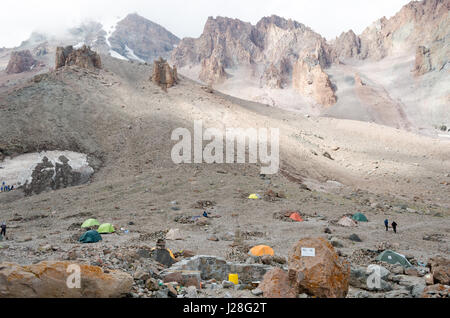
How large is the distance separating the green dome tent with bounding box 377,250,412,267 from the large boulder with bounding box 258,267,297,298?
5142mm

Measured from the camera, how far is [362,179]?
3191 cm

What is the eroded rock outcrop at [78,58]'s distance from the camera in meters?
47.8

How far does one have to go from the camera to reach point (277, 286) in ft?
19.9

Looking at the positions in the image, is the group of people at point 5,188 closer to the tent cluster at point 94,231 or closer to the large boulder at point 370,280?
the tent cluster at point 94,231

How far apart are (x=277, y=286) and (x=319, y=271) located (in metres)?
0.88

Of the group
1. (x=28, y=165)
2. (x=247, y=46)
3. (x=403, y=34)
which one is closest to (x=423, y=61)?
(x=403, y=34)

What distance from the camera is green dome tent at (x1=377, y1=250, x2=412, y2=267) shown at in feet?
30.8

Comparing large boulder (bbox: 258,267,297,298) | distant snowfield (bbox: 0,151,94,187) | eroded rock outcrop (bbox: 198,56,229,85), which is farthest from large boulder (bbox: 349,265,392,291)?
eroded rock outcrop (bbox: 198,56,229,85)

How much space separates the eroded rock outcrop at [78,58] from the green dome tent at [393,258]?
48909 millimetres

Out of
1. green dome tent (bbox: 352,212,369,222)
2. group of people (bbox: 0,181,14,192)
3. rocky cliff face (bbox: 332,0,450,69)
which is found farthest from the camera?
rocky cliff face (bbox: 332,0,450,69)

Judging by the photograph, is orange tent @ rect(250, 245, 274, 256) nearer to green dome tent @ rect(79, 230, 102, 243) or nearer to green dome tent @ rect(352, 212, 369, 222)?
green dome tent @ rect(79, 230, 102, 243)

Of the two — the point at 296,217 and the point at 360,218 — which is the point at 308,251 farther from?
the point at 360,218

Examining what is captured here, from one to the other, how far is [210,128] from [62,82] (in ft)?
71.3

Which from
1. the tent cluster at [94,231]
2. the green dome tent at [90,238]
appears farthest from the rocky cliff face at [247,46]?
the green dome tent at [90,238]
